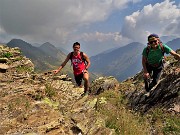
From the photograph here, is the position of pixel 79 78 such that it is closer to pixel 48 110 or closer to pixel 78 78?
pixel 78 78

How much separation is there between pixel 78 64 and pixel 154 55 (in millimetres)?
3405

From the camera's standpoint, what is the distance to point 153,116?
1241cm

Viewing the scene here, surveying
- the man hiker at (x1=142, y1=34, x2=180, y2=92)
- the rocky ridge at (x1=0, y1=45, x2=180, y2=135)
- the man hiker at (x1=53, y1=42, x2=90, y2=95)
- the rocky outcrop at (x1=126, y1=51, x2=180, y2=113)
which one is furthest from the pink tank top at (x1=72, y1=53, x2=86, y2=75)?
the rocky outcrop at (x1=126, y1=51, x2=180, y2=113)

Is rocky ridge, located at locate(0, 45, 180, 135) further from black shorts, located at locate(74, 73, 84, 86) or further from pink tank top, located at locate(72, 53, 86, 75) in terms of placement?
pink tank top, located at locate(72, 53, 86, 75)

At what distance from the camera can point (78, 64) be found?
12242 mm

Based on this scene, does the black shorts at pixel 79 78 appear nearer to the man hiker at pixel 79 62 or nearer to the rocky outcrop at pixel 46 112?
the man hiker at pixel 79 62

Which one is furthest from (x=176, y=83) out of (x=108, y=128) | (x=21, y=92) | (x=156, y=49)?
(x=21, y=92)

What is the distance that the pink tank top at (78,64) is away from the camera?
39.8ft

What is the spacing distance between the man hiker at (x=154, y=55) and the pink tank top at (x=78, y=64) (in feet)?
9.16

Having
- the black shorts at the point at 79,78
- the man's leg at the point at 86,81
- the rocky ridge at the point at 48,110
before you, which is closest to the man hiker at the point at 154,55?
the rocky ridge at the point at 48,110

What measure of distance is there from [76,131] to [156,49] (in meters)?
5.40

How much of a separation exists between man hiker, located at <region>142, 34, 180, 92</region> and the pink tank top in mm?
2791

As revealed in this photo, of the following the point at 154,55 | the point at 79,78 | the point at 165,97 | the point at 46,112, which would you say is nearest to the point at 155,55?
the point at 154,55

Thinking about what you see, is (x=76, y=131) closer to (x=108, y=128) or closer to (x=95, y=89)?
(x=108, y=128)
